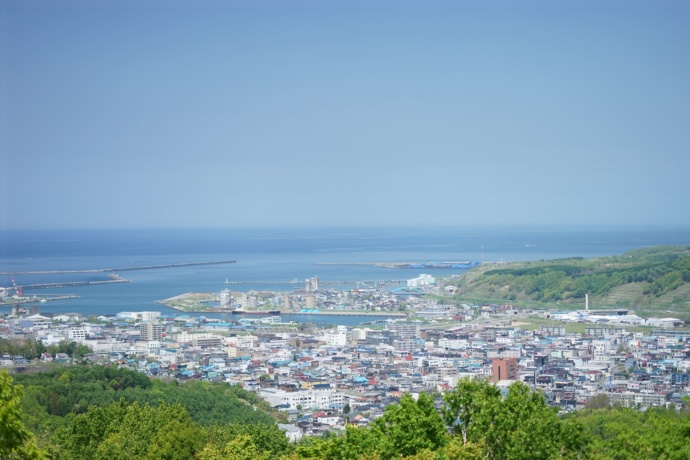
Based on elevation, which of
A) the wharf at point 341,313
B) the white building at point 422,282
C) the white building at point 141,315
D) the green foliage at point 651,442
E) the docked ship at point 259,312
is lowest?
the wharf at point 341,313

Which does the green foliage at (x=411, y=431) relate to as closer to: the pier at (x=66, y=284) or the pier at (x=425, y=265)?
the pier at (x=66, y=284)

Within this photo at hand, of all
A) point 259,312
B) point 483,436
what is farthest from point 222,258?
point 483,436

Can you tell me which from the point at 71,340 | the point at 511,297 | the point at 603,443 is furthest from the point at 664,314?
the point at 603,443

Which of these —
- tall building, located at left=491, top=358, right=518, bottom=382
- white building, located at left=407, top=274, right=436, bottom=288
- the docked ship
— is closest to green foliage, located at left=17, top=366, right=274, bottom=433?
tall building, located at left=491, top=358, right=518, bottom=382

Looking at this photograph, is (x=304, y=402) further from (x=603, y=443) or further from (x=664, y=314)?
(x=664, y=314)

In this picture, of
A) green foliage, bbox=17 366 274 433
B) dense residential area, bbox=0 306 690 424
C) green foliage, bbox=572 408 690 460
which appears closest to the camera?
green foliage, bbox=572 408 690 460

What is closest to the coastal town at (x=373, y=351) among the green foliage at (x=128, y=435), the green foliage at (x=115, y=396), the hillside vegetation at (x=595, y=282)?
the green foliage at (x=115, y=396)

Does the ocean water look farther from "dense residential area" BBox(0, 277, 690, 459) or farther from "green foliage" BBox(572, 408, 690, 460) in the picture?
"green foliage" BBox(572, 408, 690, 460)
